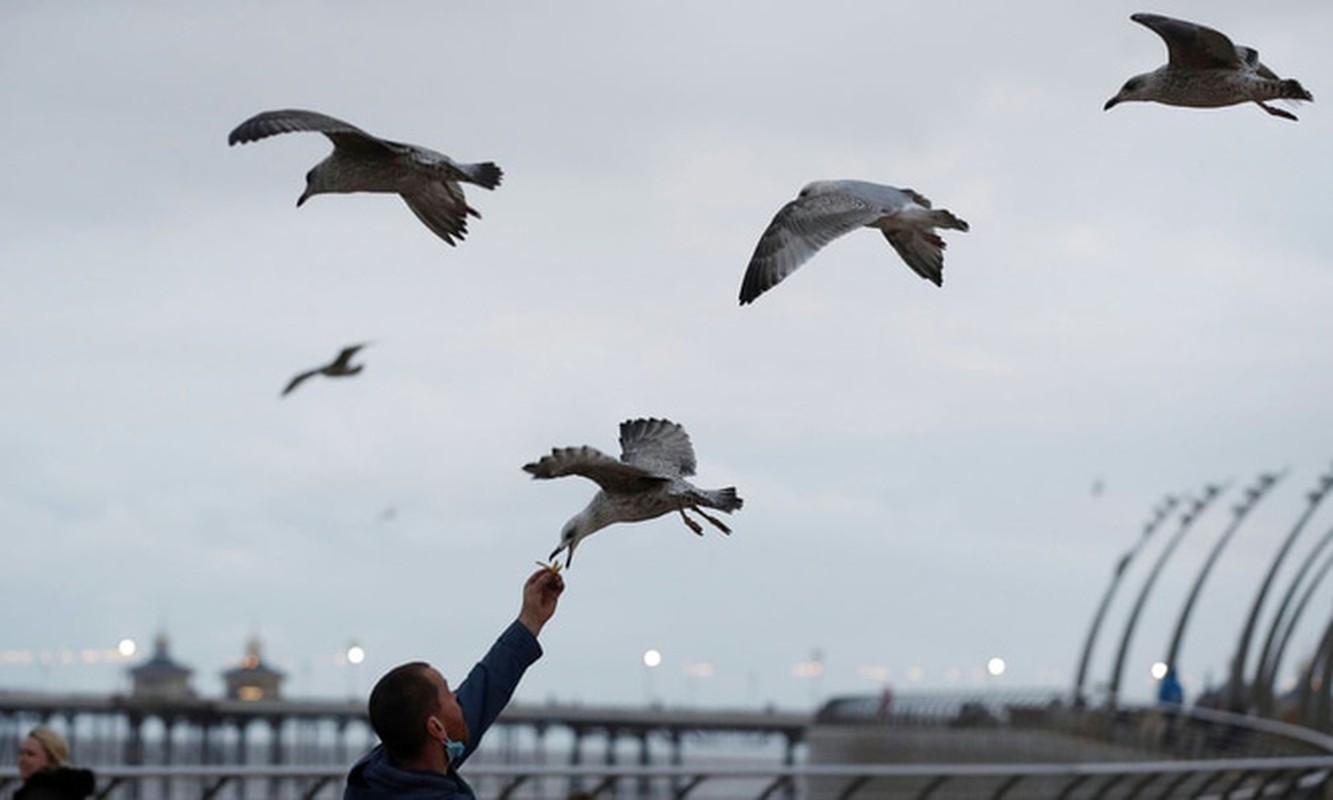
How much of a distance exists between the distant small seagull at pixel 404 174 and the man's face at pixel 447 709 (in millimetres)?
1008

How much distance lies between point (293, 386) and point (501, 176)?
7.21 m

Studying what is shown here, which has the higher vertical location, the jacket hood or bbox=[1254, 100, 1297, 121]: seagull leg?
bbox=[1254, 100, 1297, 121]: seagull leg

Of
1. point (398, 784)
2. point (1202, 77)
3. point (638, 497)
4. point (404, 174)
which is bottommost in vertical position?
point (398, 784)

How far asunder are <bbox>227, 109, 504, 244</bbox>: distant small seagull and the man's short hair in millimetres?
1015

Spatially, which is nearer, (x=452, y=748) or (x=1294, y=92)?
(x=452, y=748)

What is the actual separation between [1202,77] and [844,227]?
3.34 feet

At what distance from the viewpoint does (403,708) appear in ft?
16.7

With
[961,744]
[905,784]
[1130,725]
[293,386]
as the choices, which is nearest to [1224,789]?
[905,784]

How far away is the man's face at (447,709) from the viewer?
203 inches

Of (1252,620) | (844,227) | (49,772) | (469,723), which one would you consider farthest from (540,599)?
(1252,620)

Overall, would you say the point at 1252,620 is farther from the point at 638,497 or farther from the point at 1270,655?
the point at 638,497

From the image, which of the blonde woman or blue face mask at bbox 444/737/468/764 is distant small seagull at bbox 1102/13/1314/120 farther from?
the blonde woman

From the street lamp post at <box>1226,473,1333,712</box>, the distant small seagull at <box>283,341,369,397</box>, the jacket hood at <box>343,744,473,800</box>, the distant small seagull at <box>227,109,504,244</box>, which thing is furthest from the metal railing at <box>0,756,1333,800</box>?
the street lamp post at <box>1226,473,1333,712</box>

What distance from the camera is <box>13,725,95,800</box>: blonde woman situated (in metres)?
8.55
